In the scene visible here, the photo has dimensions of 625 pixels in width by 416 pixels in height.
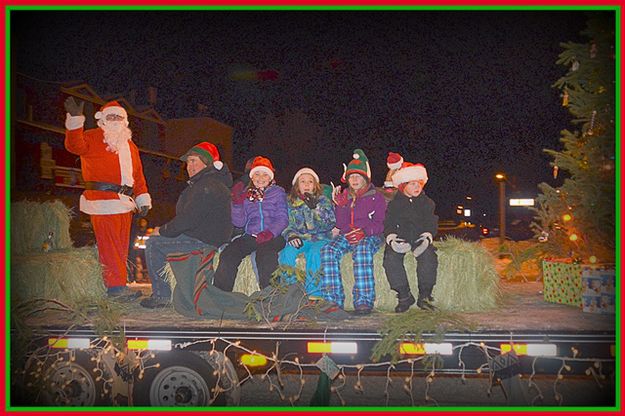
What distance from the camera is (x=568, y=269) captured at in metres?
4.27

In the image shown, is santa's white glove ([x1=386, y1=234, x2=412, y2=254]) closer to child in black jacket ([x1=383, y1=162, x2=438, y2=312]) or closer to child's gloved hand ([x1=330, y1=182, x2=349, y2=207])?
child in black jacket ([x1=383, y1=162, x2=438, y2=312])

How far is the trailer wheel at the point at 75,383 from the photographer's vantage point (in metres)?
3.72

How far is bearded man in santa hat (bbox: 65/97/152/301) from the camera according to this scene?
4.58m

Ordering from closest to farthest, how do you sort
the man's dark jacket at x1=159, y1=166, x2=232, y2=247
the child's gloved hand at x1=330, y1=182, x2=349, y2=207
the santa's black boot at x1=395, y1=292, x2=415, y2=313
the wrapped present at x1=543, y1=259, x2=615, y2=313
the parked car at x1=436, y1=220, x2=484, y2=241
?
1. the wrapped present at x1=543, y1=259, x2=615, y2=313
2. the santa's black boot at x1=395, y1=292, x2=415, y2=313
3. the man's dark jacket at x1=159, y1=166, x2=232, y2=247
4. the child's gloved hand at x1=330, y1=182, x2=349, y2=207
5. the parked car at x1=436, y1=220, x2=484, y2=241

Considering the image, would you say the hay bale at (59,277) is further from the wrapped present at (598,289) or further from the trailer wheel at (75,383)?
the wrapped present at (598,289)

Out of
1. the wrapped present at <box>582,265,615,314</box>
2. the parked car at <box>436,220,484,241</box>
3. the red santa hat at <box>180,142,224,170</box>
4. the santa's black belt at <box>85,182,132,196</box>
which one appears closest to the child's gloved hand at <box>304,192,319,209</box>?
the red santa hat at <box>180,142,224,170</box>

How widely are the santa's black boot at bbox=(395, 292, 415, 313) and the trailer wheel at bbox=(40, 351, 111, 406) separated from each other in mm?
2308

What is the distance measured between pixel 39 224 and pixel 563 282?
4864 millimetres

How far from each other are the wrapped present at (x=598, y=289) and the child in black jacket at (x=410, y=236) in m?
1.15

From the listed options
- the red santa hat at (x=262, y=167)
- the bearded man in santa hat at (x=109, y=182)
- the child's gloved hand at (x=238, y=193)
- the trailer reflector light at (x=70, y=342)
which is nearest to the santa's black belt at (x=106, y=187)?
the bearded man in santa hat at (x=109, y=182)

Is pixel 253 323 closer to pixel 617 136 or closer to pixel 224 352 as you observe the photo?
pixel 224 352

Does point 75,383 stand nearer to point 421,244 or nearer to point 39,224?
point 39,224

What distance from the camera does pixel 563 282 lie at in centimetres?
428

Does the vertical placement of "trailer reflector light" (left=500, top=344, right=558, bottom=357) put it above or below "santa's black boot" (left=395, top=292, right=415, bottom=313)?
below
